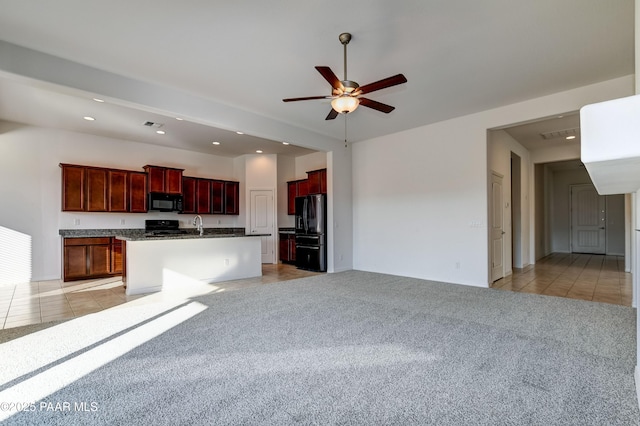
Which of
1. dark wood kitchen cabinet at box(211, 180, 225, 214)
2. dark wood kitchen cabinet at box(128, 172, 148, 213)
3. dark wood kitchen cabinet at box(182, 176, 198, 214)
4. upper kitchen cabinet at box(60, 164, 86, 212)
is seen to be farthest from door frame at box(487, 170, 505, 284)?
upper kitchen cabinet at box(60, 164, 86, 212)

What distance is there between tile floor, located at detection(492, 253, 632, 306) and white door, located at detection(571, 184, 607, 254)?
2.18 m

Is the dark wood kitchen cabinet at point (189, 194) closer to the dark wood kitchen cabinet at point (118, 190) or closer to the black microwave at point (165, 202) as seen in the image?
the black microwave at point (165, 202)

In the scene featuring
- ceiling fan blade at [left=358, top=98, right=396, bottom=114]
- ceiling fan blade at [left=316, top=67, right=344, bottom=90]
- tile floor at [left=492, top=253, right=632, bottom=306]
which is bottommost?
tile floor at [left=492, top=253, right=632, bottom=306]

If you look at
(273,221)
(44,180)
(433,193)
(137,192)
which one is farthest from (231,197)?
(433,193)

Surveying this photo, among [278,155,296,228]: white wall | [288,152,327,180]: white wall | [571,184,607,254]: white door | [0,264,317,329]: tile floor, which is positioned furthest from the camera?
[571,184,607,254]: white door

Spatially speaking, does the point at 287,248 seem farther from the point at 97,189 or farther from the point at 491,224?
the point at 491,224

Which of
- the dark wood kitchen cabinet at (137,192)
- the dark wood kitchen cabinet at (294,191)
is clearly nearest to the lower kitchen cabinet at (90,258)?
the dark wood kitchen cabinet at (137,192)

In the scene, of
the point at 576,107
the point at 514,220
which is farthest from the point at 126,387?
the point at 514,220

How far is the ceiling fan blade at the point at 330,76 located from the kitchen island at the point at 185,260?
3.74 m

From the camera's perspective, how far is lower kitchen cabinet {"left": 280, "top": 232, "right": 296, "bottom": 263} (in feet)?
26.5

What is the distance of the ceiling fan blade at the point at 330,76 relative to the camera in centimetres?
273

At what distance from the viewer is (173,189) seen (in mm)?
7020

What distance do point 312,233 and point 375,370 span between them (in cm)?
480

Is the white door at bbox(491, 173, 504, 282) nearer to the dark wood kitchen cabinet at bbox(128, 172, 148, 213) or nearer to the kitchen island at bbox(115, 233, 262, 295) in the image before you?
→ the kitchen island at bbox(115, 233, 262, 295)
